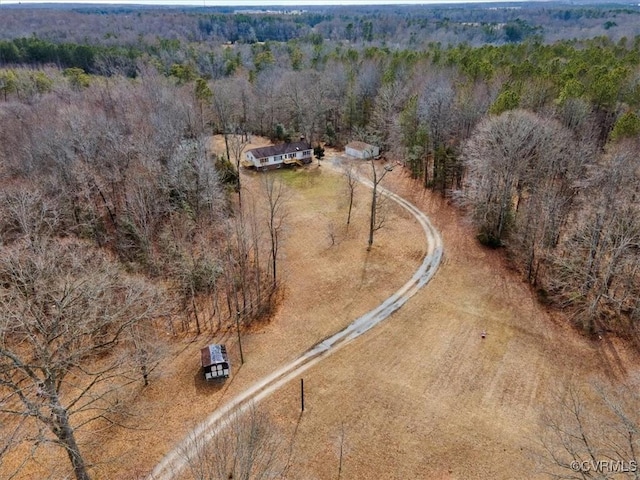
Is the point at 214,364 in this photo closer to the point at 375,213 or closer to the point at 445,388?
the point at 445,388

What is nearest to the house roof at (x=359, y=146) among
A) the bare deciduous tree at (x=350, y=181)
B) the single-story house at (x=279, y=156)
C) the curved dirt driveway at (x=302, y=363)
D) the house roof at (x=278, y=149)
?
the bare deciduous tree at (x=350, y=181)

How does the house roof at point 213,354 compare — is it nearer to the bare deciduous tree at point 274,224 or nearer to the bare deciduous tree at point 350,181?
the bare deciduous tree at point 274,224

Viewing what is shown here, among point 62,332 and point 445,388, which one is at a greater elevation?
point 62,332

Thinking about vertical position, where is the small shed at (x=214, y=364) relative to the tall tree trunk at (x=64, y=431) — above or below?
below

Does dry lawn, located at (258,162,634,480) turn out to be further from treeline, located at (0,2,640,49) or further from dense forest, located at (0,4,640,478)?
treeline, located at (0,2,640,49)

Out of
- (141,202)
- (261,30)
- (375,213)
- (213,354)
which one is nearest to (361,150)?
(375,213)
